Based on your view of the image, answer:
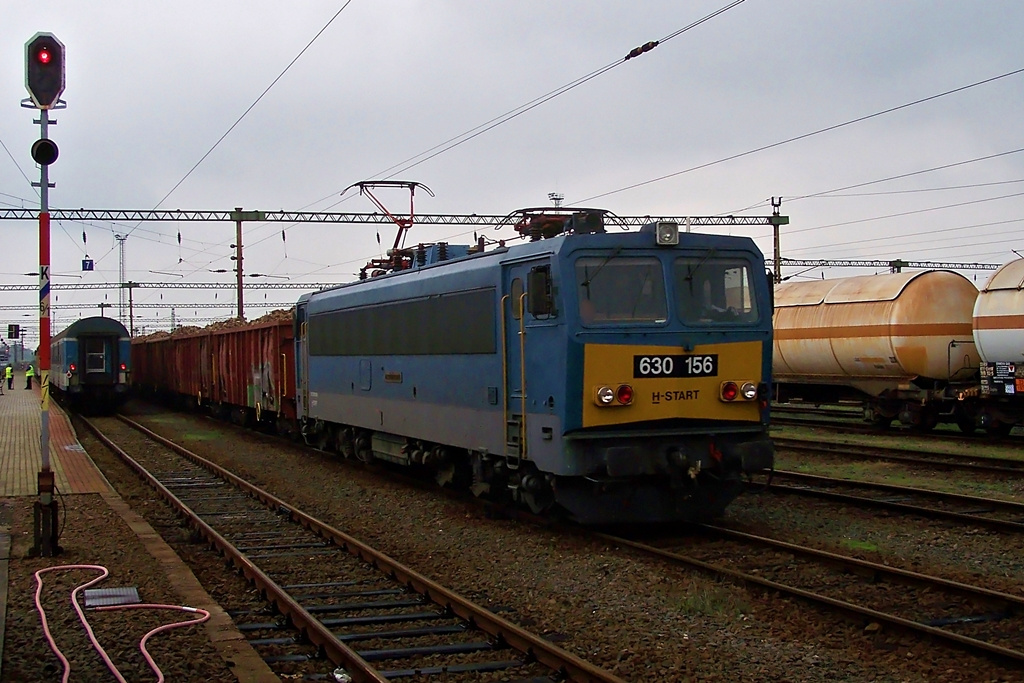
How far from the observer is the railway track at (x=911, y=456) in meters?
15.8

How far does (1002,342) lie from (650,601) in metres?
14.0

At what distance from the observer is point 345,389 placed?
55.3ft

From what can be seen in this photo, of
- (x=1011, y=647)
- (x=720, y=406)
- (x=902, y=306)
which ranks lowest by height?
(x=1011, y=647)

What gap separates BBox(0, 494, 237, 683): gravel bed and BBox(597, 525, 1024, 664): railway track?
170 inches

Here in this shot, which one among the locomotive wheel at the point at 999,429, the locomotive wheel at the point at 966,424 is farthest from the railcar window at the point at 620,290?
the locomotive wheel at the point at 966,424

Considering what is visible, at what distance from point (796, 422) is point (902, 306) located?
16.7 ft

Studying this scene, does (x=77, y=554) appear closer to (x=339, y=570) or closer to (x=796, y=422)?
(x=339, y=570)

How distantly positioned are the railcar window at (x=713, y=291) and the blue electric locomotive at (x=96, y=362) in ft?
93.5

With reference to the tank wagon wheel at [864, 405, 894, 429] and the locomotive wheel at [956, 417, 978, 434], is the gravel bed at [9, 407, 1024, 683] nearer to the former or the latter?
the locomotive wheel at [956, 417, 978, 434]

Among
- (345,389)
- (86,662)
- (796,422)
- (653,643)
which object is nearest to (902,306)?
(796,422)

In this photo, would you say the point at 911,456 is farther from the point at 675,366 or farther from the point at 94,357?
the point at 94,357

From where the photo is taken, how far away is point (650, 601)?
8.26m

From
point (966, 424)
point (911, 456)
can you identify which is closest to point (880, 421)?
point (966, 424)

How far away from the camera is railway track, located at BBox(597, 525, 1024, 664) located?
7.17 m
